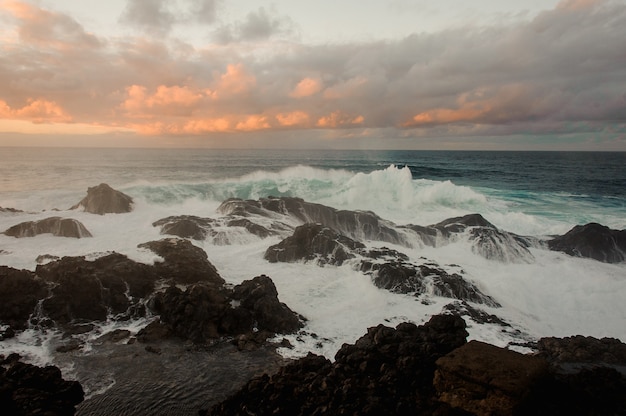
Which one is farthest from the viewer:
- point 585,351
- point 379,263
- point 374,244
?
point 374,244

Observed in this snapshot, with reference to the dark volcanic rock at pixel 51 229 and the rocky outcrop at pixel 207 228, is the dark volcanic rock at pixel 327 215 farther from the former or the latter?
the dark volcanic rock at pixel 51 229

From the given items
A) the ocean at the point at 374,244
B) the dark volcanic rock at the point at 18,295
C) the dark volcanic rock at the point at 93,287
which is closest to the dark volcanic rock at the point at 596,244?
the ocean at the point at 374,244

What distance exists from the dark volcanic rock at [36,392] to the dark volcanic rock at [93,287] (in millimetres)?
3944

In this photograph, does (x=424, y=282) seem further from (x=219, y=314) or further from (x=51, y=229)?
(x=51, y=229)

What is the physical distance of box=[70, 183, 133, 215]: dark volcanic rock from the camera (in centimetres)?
3112

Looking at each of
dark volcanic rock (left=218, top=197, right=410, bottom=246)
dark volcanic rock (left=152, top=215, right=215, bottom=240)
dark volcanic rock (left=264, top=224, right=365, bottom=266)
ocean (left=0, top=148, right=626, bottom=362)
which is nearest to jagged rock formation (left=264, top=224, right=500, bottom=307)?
dark volcanic rock (left=264, top=224, right=365, bottom=266)

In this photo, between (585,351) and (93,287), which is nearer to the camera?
(585,351)

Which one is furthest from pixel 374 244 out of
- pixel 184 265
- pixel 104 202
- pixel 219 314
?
pixel 104 202

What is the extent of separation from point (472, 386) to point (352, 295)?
33.4 feet

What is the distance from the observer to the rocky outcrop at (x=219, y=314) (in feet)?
44.5

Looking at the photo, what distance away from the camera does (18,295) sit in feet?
47.3

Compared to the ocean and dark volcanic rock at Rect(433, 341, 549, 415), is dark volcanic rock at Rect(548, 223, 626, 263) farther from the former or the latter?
dark volcanic rock at Rect(433, 341, 549, 415)

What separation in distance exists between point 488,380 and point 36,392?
407 inches

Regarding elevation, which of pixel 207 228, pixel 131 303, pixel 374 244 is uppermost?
pixel 207 228
